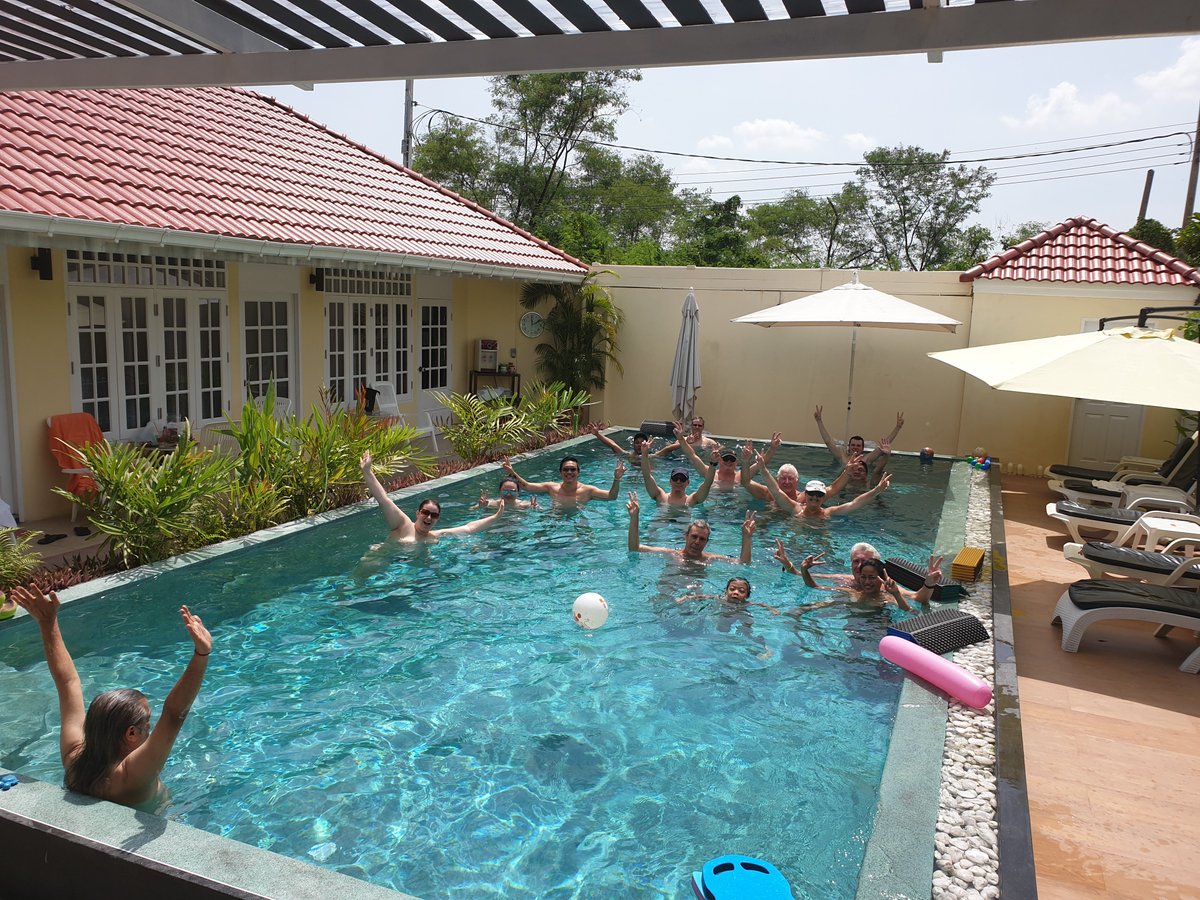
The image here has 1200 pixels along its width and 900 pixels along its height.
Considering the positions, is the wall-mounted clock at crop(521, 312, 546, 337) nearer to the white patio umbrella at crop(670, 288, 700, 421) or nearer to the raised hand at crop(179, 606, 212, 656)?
the white patio umbrella at crop(670, 288, 700, 421)

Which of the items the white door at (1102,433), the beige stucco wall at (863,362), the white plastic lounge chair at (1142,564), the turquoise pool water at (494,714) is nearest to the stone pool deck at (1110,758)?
the white plastic lounge chair at (1142,564)

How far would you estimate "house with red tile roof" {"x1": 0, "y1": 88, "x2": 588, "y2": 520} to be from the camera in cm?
877

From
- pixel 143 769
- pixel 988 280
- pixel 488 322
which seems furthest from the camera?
pixel 488 322

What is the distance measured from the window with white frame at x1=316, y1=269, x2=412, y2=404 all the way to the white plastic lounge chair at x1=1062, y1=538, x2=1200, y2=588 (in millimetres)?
10242

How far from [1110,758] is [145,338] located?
10566 millimetres

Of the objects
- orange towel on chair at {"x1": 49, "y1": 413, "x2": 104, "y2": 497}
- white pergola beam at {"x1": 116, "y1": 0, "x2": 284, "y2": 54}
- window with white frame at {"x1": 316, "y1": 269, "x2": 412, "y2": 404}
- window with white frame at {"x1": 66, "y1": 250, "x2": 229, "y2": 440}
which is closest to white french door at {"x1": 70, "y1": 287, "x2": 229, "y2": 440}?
window with white frame at {"x1": 66, "y1": 250, "x2": 229, "y2": 440}

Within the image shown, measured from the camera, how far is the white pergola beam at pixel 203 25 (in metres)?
3.29

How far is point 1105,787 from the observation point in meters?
4.64

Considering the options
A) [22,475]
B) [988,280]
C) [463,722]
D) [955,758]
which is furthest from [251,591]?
[988,280]

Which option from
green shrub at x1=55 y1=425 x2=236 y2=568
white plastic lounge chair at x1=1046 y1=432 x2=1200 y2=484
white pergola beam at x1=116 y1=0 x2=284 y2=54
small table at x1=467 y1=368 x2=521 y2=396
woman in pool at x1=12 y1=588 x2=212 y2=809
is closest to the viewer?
white pergola beam at x1=116 y1=0 x2=284 y2=54

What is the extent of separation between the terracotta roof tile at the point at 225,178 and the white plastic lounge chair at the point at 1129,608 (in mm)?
8915

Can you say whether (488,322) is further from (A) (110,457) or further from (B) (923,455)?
(A) (110,457)

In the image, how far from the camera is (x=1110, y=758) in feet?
16.3

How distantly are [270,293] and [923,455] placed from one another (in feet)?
35.8
